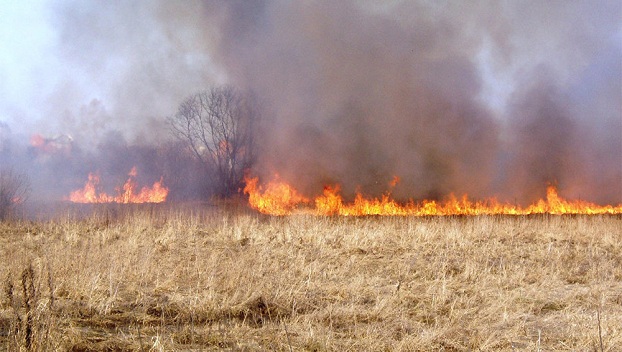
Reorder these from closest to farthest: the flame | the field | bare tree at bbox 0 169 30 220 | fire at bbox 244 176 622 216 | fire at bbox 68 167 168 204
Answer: the field < bare tree at bbox 0 169 30 220 < fire at bbox 244 176 622 216 < the flame < fire at bbox 68 167 168 204

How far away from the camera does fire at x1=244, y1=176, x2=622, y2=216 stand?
2269 centimetres

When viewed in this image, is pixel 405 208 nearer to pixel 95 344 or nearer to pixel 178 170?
pixel 95 344

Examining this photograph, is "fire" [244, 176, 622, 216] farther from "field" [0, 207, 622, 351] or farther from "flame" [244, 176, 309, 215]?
"field" [0, 207, 622, 351]

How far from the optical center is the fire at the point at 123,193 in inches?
1194

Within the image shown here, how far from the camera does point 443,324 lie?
19.1 ft

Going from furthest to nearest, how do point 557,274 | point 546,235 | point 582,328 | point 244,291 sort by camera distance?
point 546,235 → point 557,274 → point 244,291 → point 582,328

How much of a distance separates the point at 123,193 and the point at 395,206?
16.7 metres

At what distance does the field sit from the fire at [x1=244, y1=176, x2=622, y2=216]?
395 inches

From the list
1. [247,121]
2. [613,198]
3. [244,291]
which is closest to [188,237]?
[244,291]

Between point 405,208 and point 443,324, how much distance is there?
687 inches

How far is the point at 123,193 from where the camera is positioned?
2970 centimetres

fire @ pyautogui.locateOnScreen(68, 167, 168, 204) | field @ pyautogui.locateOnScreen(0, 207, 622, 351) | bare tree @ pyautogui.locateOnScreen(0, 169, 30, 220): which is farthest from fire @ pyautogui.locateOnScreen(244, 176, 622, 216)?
bare tree @ pyautogui.locateOnScreen(0, 169, 30, 220)

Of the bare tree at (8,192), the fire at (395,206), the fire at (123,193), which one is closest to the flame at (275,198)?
the fire at (395,206)

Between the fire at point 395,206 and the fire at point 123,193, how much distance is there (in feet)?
31.7
